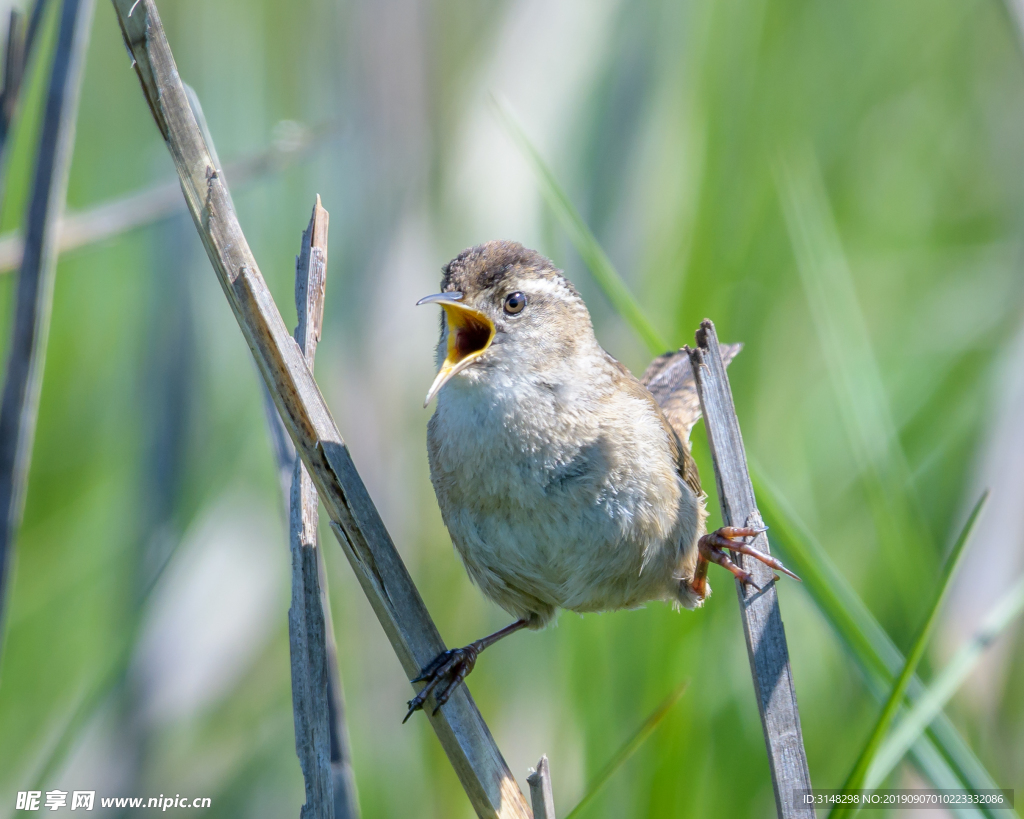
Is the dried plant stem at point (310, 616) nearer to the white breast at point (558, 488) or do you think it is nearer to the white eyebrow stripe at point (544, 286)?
the white breast at point (558, 488)

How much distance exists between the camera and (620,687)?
7.57 ft

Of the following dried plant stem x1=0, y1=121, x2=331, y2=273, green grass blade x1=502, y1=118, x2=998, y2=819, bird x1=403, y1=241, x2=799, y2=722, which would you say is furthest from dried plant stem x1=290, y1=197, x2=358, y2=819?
green grass blade x1=502, y1=118, x2=998, y2=819

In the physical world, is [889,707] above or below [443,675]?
below

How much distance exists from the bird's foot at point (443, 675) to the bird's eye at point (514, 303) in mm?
701

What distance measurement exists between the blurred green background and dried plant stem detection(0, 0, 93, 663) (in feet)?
1.30

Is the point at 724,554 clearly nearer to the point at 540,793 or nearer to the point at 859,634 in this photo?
the point at 859,634

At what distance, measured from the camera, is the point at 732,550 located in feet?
5.96

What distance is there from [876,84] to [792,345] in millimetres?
1262

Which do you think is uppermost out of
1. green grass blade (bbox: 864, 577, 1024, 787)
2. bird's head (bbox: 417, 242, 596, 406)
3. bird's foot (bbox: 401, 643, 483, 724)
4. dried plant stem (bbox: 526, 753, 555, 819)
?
bird's head (bbox: 417, 242, 596, 406)

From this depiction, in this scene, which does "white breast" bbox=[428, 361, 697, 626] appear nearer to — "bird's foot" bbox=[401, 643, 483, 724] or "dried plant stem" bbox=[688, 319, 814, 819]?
"bird's foot" bbox=[401, 643, 483, 724]

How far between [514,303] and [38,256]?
0.90m

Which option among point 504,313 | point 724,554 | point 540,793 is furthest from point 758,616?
point 504,313

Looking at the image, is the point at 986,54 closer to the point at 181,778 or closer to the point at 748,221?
the point at 748,221

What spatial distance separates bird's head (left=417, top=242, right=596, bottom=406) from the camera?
184 cm
